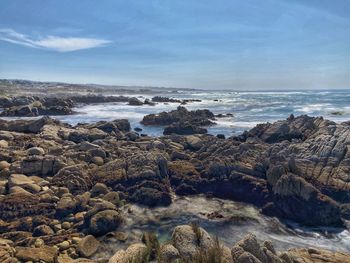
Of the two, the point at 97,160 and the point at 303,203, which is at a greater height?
the point at 97,160

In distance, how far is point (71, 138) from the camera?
30.5 meters

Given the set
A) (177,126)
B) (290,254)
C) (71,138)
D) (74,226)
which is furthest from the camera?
(177,126)

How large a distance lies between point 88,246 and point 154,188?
6.02m

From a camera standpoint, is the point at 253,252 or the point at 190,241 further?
the point at 190,241

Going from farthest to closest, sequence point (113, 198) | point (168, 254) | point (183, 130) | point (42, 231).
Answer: point (183, 130)
point (113, 198)
point (42, 231)
point (168, 254)

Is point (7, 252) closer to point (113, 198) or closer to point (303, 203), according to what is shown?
point (113, 198)

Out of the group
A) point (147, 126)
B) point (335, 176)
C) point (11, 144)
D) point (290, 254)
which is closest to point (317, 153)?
point (335, 176)

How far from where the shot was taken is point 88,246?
13.4 metres

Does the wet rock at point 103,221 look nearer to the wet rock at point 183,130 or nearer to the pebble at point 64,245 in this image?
the pebble at point 64,245

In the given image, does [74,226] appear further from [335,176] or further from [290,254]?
[335,176]

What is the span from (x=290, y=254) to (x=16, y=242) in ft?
30.9

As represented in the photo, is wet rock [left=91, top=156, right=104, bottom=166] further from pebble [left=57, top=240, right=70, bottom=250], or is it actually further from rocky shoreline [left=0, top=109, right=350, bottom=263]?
pebble [left=57, top=240, right=70, bottom=250]

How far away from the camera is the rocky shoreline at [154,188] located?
12.2m

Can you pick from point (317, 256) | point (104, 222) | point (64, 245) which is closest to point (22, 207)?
point (64, 245)
